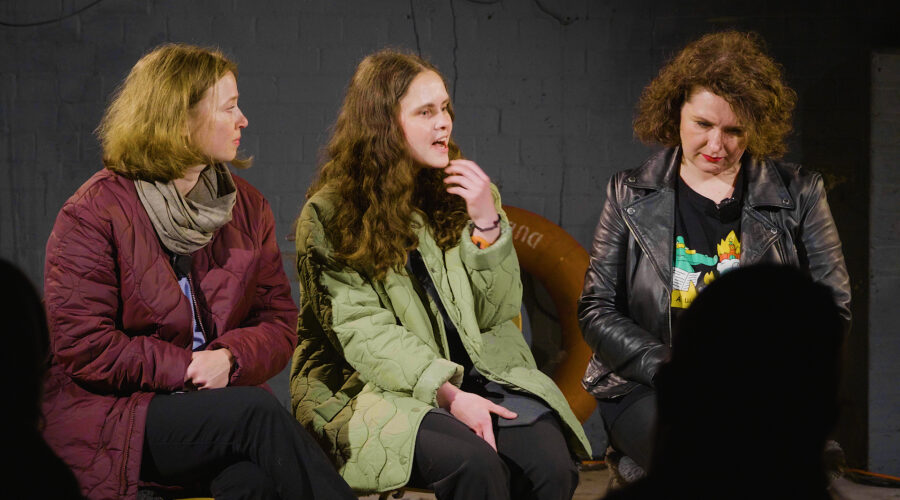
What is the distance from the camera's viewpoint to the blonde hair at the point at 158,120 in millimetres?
1981

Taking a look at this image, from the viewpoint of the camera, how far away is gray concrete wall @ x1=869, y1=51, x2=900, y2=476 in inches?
128

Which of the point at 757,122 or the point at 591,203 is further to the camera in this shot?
the point at 591,203

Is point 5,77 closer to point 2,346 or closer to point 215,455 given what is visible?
point 215,455

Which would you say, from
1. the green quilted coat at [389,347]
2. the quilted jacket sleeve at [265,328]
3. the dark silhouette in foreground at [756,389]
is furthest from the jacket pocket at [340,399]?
the dark silhouette in foreground at [756,389]

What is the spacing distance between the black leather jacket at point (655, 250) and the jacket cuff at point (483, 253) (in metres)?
0.32

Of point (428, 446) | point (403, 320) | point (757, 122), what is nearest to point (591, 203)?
point (757, 122)

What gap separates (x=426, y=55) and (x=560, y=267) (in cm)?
99

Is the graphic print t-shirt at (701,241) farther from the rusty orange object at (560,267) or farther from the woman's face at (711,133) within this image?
the rusty orange object at (560,267)

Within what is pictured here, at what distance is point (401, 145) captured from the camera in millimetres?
2197

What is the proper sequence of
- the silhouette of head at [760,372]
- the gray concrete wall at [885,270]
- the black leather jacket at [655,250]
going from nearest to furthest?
the silhouette of head at [760,372]
the black leather jacket at [655,250]
the gray concrete wall at [885,270]

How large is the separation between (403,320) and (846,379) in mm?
2175

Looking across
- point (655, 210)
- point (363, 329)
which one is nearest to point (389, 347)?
point (363, 329)

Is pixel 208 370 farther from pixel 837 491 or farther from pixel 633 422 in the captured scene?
pixel 837 491

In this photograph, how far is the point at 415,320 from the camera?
2.07 metres
